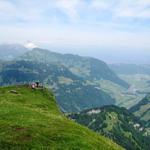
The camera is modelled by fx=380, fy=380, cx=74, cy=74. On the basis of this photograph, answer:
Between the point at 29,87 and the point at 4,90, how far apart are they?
30.4 ft

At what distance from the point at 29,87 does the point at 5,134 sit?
7280cm

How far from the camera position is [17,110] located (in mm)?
74812

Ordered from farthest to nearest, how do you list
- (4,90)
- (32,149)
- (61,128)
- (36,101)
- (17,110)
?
(4,90)
(36,101)
(17,110)
(61,128)
(32,149)

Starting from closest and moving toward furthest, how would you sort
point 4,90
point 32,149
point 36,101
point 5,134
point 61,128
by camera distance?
point 32,149
point 5,134
point 61,128
point 36,101
point 4,90

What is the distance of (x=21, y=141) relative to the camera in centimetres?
5466

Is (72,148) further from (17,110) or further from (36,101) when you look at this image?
(36,101)

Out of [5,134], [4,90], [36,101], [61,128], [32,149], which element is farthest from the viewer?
[4,90]

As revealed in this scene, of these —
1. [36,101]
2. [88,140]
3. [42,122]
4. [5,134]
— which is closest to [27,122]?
[42,122]

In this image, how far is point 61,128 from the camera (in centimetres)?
6347

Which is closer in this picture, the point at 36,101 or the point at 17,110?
the point at 17,110

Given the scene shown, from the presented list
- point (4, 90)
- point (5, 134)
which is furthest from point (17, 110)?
point (4, 90)

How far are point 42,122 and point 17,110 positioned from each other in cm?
1040

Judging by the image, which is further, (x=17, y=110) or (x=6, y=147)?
(x=17, y=110)

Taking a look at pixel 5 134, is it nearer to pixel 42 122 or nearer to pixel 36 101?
pixel 42 122
